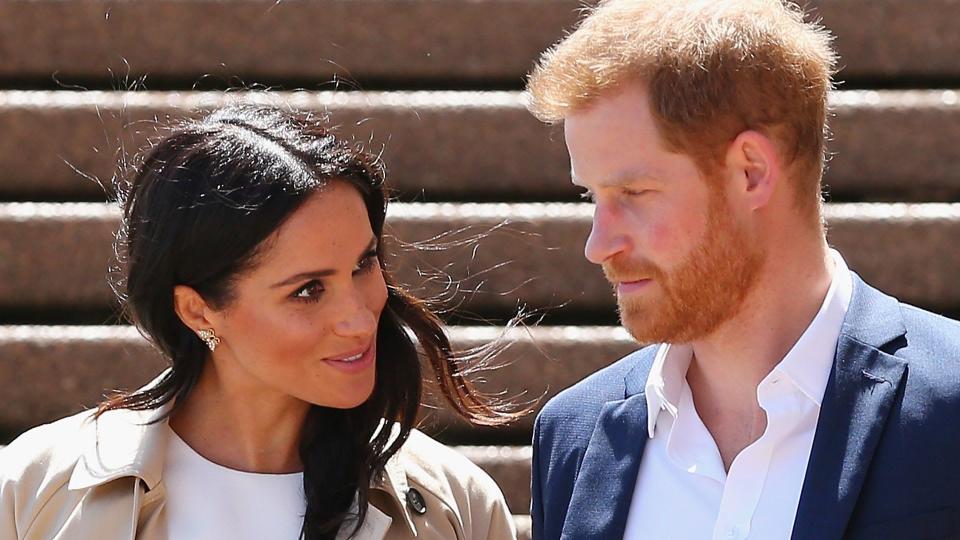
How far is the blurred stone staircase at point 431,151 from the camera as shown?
4.16 meters

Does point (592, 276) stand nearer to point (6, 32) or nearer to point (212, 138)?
point (212, 138)

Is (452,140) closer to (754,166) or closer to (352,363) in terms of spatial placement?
(352,363)

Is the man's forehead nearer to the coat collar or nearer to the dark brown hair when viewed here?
the dark brown hair

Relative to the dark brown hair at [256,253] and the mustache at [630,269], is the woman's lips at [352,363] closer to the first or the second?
the dark brown hair at [256,253]

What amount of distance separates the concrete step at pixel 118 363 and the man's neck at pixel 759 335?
62.1 inches

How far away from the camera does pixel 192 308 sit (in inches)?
117

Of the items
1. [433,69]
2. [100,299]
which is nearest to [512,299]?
[433,69]

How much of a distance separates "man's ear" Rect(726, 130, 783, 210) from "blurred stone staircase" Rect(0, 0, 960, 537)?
1.66 m

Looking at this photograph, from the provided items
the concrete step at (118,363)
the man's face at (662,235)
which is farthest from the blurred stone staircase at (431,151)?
the man's face at (662,235)

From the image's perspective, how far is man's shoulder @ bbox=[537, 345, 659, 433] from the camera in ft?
8.86

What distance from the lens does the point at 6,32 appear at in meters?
4.57

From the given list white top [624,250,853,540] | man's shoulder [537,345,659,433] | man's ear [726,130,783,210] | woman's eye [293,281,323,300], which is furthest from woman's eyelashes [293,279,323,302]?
man's ear [726,130,783,210]

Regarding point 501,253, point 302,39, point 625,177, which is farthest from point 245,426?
point 302,39

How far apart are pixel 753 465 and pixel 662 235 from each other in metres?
0.38
